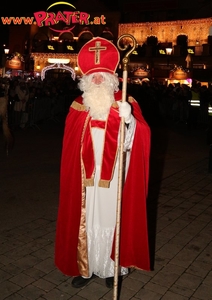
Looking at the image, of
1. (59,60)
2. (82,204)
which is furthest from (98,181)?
(59,60)

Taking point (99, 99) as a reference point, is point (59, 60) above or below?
above

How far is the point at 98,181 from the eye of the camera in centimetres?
362

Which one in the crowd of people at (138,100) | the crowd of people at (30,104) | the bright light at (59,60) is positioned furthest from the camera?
the bright light at (59,60)

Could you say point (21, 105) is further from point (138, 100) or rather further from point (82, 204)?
point (82, 204)

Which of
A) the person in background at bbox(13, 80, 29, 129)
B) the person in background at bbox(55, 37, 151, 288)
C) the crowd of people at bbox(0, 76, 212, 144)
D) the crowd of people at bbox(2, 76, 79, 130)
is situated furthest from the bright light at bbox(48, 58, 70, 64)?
the person in background at bbox(55, 37, 151, 288)

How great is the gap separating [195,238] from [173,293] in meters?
1.52

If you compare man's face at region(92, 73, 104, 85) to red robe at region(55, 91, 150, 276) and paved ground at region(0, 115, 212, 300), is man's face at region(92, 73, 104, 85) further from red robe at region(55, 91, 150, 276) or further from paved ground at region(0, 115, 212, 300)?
paved ground at region(0, 115, 212, 300)

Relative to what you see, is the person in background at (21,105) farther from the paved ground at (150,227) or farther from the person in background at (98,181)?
the person in background at (98,181)

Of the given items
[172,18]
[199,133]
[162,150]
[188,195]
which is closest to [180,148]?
[162,150]

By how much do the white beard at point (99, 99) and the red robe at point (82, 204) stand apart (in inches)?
4.3

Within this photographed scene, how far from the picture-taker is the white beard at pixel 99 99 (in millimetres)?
3510

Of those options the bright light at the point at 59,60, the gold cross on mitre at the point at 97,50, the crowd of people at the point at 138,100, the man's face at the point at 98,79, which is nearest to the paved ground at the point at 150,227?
the man's face at the point at 98,79

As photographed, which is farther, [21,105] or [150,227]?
[21,105]

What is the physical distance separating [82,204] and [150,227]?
2.11 meters
